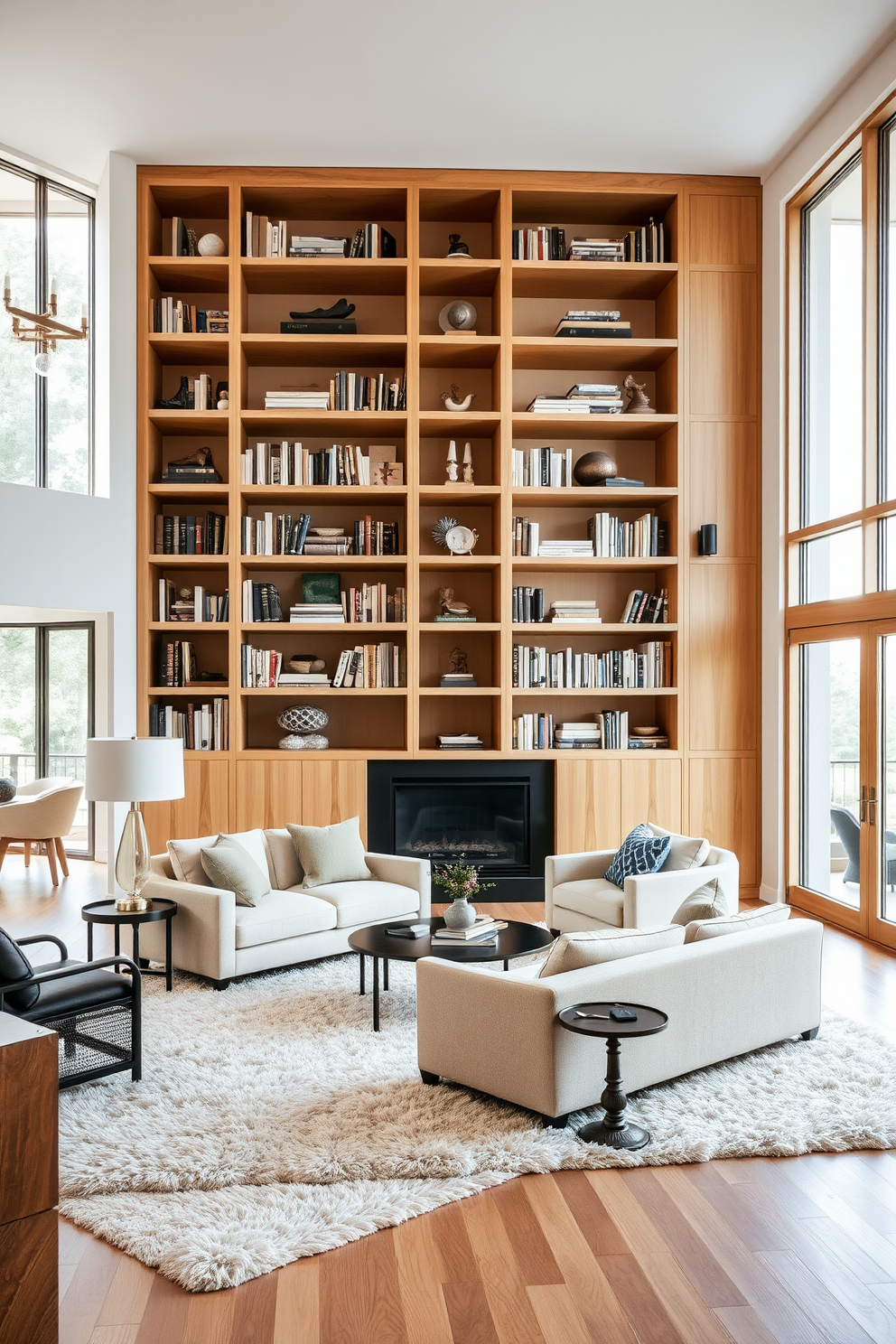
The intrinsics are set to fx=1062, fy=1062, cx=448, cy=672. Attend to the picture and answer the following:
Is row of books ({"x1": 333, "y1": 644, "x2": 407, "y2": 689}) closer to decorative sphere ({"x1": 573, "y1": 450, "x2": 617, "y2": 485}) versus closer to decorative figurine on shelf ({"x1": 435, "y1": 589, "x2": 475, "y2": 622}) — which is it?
decorative figurine on shelf ({"x1": 435, "y1": 589, "x2": 475, "y2": 622})

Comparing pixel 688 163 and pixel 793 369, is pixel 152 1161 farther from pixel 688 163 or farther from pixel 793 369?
pixel 688 163

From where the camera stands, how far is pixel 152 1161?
3.17 meters

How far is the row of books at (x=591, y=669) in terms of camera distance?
739 cm

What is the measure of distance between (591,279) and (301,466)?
2438 millimetres

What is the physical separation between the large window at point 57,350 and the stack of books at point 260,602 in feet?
4.19

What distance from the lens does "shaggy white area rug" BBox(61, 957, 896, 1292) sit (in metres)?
2.85

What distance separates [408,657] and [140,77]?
12.7 ft

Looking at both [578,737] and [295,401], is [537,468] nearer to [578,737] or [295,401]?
[295,401]

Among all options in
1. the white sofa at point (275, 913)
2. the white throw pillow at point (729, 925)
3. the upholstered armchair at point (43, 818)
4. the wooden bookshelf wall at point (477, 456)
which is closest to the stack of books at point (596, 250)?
the wooden bookshelf wall at point (477, 456)

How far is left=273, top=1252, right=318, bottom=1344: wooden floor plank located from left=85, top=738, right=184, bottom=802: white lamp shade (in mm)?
2469

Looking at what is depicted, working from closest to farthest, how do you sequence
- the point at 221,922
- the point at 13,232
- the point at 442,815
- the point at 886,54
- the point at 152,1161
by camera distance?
the point at 152,1161
the point at 221,922
the point at 886,54
the point at 13,232
the point at 442,815

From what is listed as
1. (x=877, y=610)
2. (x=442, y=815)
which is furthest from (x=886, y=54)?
(x=442, y=815)

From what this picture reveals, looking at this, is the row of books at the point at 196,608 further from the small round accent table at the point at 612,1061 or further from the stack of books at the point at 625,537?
the small round accent table at the point at 612,1061

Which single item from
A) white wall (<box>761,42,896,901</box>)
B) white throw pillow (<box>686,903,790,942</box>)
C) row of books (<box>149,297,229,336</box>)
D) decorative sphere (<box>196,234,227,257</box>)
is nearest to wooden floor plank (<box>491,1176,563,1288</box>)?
white throw pillow (<box>686,903,790,942</box>)
